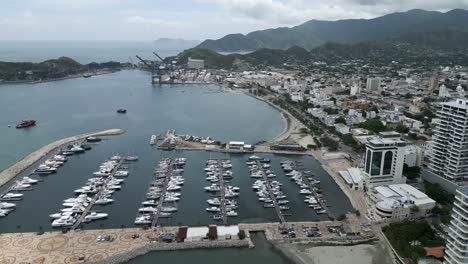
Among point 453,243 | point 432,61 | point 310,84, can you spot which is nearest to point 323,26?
point 432,61

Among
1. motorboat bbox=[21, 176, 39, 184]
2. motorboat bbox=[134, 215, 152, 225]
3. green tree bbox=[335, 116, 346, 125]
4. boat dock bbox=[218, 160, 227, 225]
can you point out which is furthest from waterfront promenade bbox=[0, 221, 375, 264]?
green tree bbox=[335, 116, 346, 125]

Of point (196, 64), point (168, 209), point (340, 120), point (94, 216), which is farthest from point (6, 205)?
point (196, 64)

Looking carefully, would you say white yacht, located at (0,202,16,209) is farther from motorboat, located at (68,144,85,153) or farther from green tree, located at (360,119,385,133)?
green tree, located at (360,119,385,133)

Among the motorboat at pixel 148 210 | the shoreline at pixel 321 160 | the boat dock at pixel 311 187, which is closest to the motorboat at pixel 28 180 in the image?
the motorboat at pixel 148 210

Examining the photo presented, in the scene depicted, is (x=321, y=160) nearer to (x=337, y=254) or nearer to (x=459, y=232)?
(x=337, y=254)

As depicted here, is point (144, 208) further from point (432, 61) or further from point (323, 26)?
point (323, 26)
